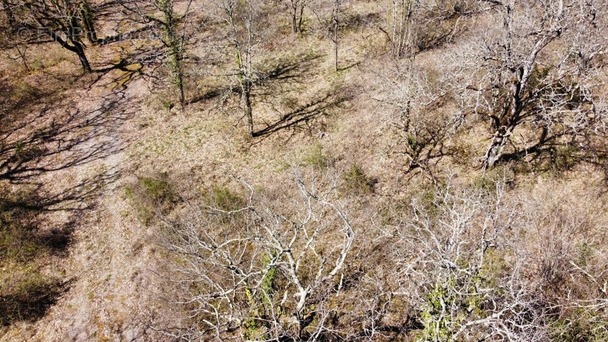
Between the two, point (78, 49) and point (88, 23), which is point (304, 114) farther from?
point (88, 23)

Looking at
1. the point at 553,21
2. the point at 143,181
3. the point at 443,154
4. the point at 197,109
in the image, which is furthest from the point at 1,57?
the point at 553,21

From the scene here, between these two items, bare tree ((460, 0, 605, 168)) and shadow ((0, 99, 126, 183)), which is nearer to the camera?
bare tree ((460, 0, 605, 168))

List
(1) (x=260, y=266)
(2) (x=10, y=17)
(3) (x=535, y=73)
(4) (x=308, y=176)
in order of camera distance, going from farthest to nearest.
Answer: (2) (x=10, y=17)
(3) (x=535, y=73)
(4) (x=308, y=176)
(1) (x=260, y=266)

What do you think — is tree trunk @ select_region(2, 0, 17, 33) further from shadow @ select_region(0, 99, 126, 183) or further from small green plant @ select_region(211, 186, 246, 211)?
small green plant @ select_region(211, 186, 246, 211)

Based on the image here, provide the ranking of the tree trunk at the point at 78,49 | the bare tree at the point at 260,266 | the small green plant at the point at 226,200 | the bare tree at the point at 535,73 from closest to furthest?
the bare tree at the point at 260,266 → the bare tree at the point at 535,73 → the small green plant at the point at 226,200 → the tree trunk at the point at 78,49

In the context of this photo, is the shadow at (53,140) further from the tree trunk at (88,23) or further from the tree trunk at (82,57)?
the tree trunk at (88,23)

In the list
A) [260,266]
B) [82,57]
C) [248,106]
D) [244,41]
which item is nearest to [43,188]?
[82,57]

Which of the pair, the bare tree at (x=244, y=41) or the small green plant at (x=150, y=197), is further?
the bare tree at (x=244, y=41)

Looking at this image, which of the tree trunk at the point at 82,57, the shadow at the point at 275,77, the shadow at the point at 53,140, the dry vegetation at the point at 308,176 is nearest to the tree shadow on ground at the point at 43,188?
the shadow at the point at 53,140

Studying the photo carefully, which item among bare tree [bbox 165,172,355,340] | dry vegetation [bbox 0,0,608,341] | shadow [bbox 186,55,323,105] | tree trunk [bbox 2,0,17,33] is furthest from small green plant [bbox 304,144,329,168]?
tree trunk [bbox 2,0,17,33]
